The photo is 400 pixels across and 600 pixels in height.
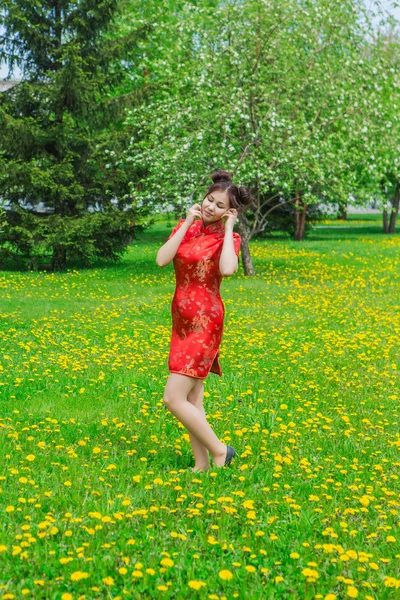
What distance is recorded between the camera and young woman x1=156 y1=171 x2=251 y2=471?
4.98m

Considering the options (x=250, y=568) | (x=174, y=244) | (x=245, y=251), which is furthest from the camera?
(x=245, y=251)

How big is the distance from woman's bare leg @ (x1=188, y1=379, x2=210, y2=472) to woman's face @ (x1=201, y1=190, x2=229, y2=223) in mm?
1160

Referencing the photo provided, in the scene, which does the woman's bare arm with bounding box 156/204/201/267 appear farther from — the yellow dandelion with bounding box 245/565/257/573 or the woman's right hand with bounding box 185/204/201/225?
the yellow dandelion with bounding box 245/565/257/573

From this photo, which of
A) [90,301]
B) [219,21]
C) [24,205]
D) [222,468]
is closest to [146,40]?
[219,21]

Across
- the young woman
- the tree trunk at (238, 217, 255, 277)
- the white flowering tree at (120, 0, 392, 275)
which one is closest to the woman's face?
the young woman

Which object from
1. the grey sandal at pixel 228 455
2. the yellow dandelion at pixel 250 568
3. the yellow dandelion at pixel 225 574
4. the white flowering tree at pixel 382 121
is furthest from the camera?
the white flowering tree at pixel 382 121

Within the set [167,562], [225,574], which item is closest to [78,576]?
[167,562]

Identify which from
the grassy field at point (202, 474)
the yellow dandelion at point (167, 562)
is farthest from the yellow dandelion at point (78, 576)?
the yellow dandelion at point (167, 562)

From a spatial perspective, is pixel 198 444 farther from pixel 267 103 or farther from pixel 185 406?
pixel 267 103

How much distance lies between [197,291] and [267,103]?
526 inches

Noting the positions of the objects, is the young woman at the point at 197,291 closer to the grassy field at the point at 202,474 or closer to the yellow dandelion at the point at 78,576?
the grassy field at the point at 202,474

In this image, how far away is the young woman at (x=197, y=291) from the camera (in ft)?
16.3

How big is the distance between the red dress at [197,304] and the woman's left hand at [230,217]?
114 millimetres

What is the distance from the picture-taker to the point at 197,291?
197 inches
